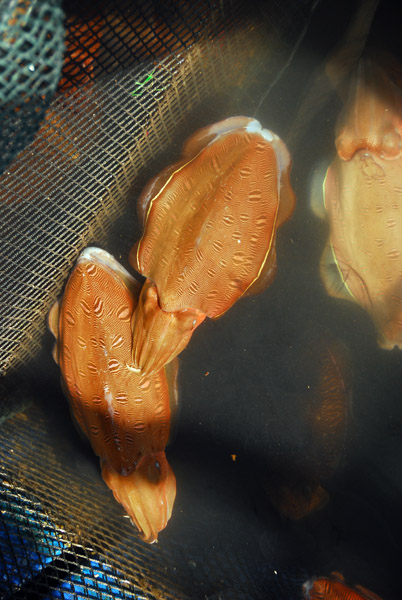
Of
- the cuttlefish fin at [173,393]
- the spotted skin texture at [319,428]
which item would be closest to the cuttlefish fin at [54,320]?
the cuttlefish fin at [173,393]

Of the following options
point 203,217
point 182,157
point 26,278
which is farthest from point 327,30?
point 26,278

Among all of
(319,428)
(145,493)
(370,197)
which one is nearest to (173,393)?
(145,493)

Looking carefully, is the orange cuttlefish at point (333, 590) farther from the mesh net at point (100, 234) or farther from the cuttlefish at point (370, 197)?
the cuttlefish at point (370, 197)

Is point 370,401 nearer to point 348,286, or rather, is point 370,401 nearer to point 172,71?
point 348,286

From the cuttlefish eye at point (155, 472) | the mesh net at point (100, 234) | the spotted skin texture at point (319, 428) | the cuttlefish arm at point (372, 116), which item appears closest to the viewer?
the mesh net at point (100, 234)

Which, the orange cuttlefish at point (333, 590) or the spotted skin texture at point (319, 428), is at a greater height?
the spotted skin texture at point (319, 428)

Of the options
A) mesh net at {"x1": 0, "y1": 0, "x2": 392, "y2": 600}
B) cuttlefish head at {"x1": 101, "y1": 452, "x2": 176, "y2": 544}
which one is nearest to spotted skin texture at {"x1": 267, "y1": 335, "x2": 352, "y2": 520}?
mesh net at {"x1": 0, "y1": 0, "x2": 392, "y2": 600}
